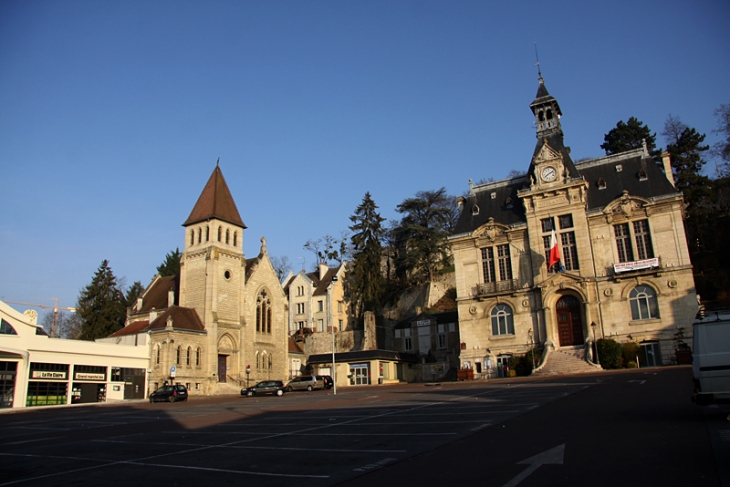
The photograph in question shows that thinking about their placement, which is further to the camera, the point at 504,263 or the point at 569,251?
the point at 504,263

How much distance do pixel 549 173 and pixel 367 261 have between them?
76.7 ft

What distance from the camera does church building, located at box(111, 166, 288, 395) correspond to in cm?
4919

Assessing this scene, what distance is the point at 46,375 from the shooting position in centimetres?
4216

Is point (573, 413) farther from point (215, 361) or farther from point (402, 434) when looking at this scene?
point (215, 361)

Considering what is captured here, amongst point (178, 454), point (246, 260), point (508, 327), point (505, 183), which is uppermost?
point (505, 183)

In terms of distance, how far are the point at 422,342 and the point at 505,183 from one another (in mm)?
17673

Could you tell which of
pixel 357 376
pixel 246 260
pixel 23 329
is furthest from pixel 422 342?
pixel 23 329

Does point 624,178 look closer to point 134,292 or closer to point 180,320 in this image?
point 180,320

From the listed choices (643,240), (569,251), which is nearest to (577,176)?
(569,251)

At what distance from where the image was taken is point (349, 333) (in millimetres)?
62938

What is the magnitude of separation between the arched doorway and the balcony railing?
3.92m

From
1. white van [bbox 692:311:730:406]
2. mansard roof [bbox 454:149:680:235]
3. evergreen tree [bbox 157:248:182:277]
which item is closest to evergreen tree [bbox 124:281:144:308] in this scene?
evergreen tree [bbox 157:248:182:277]

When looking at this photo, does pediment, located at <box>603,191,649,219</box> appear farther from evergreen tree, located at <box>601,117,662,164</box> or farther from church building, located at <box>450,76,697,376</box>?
evergreen tree, located at <box>601,117,662,164</box>

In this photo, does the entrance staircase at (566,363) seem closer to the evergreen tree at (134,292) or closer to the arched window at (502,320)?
the arched window at (502,320)
